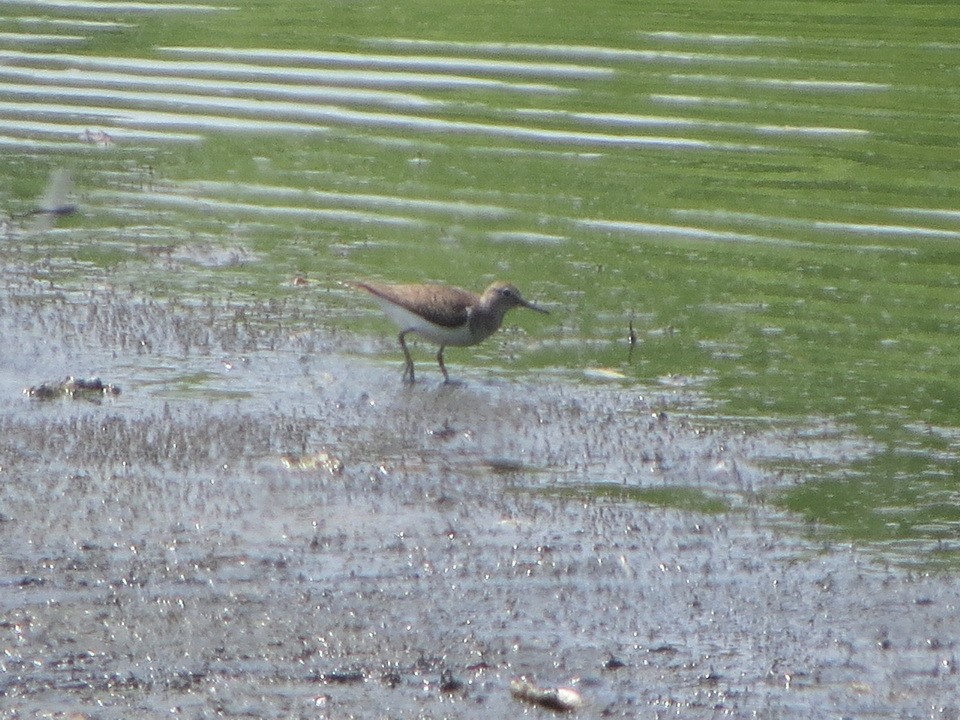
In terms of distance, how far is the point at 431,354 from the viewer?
11.1 meters

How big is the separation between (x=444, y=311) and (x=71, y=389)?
2115 mm

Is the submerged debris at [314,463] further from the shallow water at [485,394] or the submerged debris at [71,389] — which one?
the submerged debris at [71,389]

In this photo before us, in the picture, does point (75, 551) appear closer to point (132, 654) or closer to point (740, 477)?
point (132, 654)

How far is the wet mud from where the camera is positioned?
636 centimetres

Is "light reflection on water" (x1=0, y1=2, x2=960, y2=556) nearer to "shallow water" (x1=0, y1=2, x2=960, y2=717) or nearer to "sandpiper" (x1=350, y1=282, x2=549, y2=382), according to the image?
"shallow water" (x1=0, y1=2, x2=960, y2=717)

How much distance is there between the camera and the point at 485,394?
33.0 feet

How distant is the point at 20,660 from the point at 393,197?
8772mm

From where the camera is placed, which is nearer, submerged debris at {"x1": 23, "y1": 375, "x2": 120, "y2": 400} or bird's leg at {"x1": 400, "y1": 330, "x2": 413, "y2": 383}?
submerged debris at {"x1": 23, "y1": 375, "x2": 120, "y2": 400}

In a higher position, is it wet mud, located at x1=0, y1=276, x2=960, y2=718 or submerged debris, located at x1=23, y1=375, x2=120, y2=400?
submerged debris, located at x1=23, y1=375, x2=120, y2=400

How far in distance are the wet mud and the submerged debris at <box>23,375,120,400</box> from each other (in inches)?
3.0

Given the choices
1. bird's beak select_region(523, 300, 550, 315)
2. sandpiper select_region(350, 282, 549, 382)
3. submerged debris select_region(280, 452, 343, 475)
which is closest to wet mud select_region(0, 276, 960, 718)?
submerged debris select_region(280, 452, 343, 475)

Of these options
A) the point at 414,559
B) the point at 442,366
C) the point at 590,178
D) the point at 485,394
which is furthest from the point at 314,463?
the point at 590,178

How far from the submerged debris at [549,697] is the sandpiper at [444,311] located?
4.27 meters

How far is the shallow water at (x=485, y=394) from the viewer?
21.9 feet
